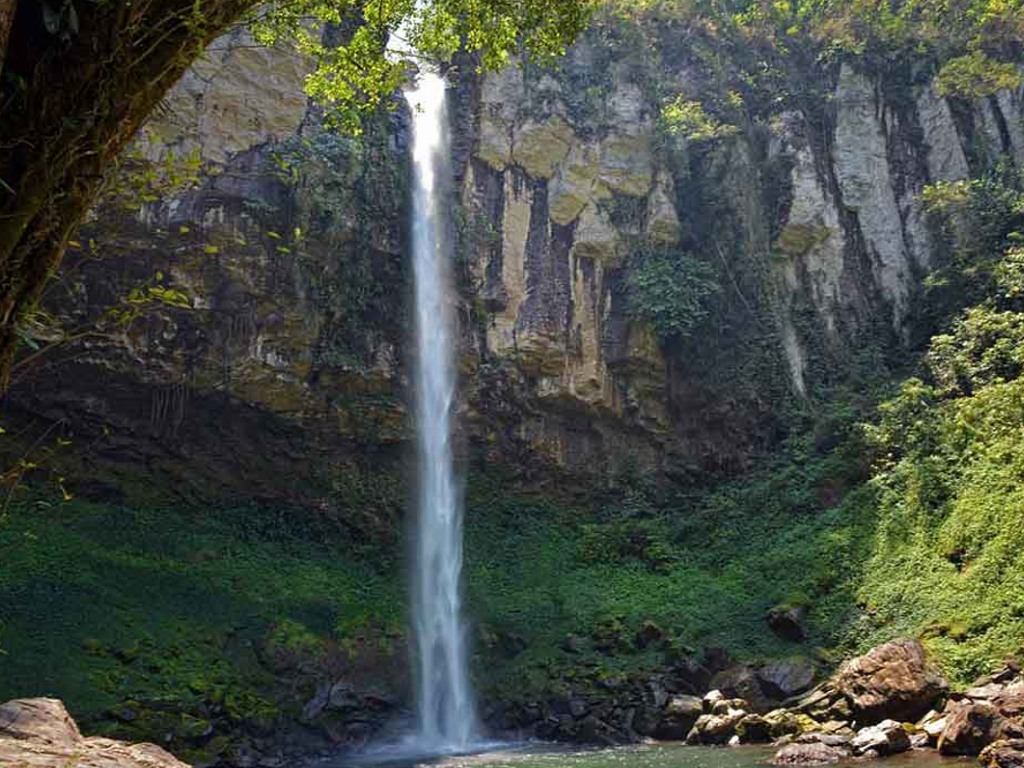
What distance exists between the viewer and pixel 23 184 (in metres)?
2.61

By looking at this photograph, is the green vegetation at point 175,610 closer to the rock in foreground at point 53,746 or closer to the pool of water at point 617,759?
the pool of water at point 617,759

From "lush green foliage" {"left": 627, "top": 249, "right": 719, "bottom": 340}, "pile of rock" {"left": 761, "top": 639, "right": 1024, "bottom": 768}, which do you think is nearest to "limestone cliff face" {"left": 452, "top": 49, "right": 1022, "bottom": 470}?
"lush green foliage" {"left": 627, "top": 249, "right": 719, "bottom": 340}

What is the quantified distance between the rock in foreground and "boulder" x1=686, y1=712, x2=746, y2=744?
8.53 metres

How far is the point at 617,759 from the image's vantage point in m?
12.5

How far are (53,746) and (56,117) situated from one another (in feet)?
22.2

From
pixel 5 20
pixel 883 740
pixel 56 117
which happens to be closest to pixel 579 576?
pixel 883 740

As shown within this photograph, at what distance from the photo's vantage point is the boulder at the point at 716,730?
44.0 feet

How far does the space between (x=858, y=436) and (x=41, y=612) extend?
17.0 metres

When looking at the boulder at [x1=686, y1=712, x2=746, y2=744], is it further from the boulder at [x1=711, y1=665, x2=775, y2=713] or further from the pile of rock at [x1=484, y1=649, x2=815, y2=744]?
the boulder at [x1=711, y1=665, x2=775, y2=713]

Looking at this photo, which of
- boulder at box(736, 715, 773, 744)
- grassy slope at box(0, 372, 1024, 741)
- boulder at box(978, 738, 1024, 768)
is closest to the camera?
boulder at box(978, 738, 1024, 768)

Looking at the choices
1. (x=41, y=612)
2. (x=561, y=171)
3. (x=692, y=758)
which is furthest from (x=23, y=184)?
(x=561, y=171)

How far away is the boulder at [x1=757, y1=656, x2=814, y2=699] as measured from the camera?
14.6 meters

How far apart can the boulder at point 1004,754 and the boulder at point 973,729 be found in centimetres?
52

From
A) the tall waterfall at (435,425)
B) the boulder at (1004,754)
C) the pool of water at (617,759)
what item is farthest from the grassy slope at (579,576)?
the boulder at (1004,754)
